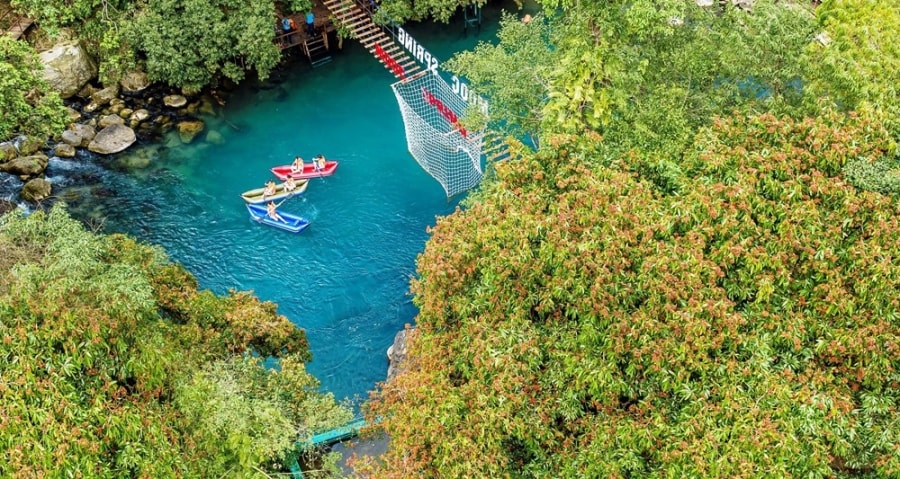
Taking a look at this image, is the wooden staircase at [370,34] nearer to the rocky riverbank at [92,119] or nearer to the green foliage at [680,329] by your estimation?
the rocky riverbank at [92,119]

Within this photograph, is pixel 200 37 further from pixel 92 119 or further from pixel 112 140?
pixel 92 119

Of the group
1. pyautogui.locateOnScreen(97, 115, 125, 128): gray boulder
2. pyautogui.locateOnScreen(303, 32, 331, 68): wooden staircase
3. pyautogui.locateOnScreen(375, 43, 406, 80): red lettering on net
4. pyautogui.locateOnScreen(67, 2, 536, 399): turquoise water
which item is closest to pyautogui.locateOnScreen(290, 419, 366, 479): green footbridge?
pyautogui.locateOnScreen(67, 2, 536, 399): turquoise water

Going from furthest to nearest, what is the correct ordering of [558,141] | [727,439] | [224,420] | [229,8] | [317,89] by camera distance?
1. [317,89]
2. [229,8]
3. [558,141]
4. [224,420]
5. [727,439]

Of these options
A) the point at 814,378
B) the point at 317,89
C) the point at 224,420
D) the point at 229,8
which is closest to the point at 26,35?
the point at 229,8

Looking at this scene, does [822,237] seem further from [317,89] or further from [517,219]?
[317,89]

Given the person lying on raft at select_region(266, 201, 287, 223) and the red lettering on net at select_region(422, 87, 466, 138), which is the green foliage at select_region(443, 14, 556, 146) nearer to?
the red lettering on net at select_region(422, 87, 466, 138)

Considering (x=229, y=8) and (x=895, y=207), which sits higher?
(x=895, y=207)
